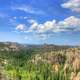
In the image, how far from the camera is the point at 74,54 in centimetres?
13275

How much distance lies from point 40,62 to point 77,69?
3696 centimetres

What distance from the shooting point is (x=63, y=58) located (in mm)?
138875

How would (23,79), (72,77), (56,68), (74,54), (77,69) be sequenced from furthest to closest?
1. (74,54)
2. (56,68)
3. (77,69)
4. (72,77)
5. (23,79)

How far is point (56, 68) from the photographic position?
117500mm

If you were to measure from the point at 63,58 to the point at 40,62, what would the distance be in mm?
13068

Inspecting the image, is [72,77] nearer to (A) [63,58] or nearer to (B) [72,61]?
(B) [72,61]

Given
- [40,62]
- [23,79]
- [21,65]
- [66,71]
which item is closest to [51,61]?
[40,62]

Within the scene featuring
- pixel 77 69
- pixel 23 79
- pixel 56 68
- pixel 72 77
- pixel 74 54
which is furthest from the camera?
pixel 74 54

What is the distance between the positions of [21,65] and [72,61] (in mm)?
30875

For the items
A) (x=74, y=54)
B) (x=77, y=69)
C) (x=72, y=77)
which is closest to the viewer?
(x=72, y=77)

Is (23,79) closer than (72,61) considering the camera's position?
Yes

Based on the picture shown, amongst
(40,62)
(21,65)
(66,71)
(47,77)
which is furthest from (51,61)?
(47,77)

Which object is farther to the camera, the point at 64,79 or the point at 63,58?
the point at 63,58

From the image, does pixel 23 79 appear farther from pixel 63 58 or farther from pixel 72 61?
pixel 63 58
